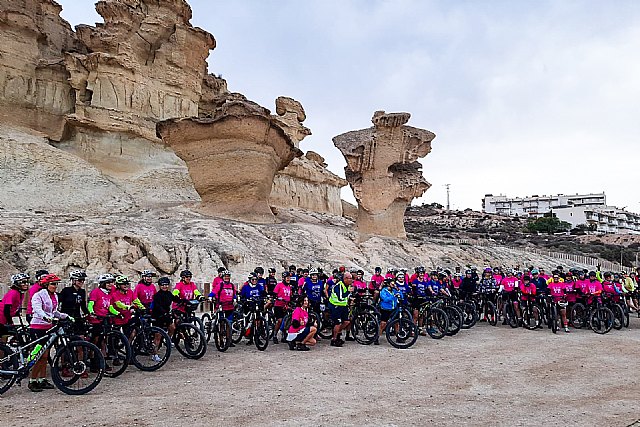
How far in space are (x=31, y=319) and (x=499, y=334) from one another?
343 inches

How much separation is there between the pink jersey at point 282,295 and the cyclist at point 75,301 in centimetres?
355

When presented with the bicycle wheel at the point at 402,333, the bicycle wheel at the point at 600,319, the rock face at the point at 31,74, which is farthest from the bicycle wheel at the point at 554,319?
the rock face at the point at 31,74

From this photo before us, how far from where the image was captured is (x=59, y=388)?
5941 mm

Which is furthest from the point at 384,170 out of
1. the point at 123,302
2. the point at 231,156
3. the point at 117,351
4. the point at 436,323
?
the point at 117,351

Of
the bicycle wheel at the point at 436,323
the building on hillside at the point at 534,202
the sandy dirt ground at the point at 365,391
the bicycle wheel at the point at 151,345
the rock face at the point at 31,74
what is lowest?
the sandy dirt ground at the point at 365,391

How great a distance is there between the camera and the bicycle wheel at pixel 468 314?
1147 centimetres

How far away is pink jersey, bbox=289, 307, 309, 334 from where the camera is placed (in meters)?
8.95

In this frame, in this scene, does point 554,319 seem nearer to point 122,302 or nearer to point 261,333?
point 261,333

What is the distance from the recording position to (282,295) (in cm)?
956

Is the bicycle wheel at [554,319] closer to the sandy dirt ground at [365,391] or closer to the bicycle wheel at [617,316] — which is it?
the bicycle wheel at [617,316]

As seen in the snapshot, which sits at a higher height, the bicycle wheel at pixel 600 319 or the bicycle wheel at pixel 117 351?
the bicycle wheel at pixel 600 319

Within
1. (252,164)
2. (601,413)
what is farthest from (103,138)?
(601,413)

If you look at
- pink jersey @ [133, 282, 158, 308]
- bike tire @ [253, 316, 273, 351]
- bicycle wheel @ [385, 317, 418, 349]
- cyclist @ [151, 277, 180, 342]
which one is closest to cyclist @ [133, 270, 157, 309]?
pink jersey @ [133, 282, 158, 308]

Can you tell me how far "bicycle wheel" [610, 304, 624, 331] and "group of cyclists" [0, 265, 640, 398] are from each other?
34 millimetres
